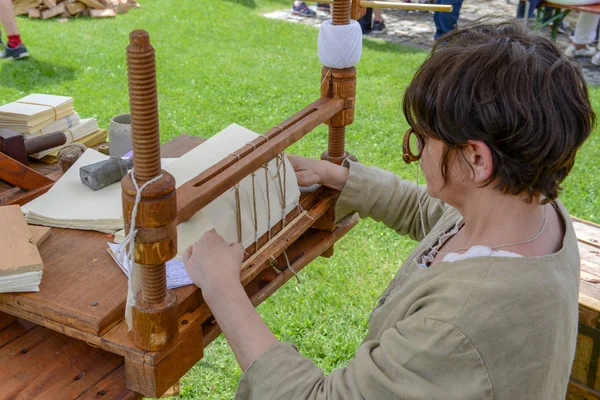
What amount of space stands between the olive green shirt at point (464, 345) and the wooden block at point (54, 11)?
711 cm

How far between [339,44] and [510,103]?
30.4 inches

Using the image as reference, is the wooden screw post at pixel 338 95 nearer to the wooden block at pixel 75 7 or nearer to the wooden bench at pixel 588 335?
the wooden bench at pixel 588 335

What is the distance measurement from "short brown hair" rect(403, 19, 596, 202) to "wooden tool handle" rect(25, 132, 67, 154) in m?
1.37

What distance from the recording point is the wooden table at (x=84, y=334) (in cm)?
125

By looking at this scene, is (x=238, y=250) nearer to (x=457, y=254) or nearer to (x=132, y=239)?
(x=132, y=239)

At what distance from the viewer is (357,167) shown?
1798 mm

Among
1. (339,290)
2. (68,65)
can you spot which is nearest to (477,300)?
(339,290)

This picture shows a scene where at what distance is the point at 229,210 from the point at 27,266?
435mm

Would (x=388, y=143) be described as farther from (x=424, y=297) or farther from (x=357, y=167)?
(x=424, y=297)

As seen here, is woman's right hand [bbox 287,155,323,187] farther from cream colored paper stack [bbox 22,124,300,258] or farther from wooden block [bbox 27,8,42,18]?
wooden block [bbox 27,8,42,18]

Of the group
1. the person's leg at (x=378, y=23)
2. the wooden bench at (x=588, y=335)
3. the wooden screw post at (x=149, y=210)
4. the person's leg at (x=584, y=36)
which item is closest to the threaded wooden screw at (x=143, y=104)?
the wooden screw post at (x=149, y=210)

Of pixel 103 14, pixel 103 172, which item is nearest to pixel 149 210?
pixel 103 172

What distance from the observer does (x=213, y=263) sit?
1.30 meters

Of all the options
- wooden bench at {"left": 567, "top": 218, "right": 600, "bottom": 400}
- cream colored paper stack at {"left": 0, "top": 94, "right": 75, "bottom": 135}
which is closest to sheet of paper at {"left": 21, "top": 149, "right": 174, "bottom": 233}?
cream colored paper stack at {"left": 0, "top": 94, "right": 75, "bottom": 135}
